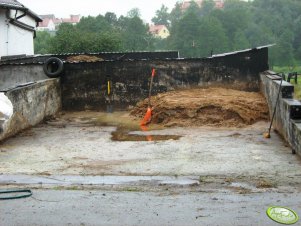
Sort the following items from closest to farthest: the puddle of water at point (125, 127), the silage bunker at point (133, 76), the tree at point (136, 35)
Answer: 1. the puddle of water at point (125, 127)
2. the silage bunker at point (133, 76)
3. the tree at point (136, 35)

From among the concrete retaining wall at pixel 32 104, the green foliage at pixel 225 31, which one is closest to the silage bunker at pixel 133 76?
the concrete retaining wall at pixel 32 104

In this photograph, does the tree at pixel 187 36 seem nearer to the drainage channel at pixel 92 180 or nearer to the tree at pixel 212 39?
the tree at pixel 212 39

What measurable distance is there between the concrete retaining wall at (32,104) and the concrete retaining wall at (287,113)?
262 inches

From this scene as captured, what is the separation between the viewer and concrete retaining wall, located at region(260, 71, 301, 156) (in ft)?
28.5

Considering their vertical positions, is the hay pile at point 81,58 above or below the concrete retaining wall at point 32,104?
above

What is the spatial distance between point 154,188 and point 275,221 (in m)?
2.05

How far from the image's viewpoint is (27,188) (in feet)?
21.6

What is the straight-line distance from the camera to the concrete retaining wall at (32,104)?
1103 centimetres

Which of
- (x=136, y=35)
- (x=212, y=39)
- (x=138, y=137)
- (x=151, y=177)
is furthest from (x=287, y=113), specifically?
(x=136, y=35)

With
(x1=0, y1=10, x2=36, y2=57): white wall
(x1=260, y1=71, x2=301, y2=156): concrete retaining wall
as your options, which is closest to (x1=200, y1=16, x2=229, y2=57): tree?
(x1=0, y1=10, x2=36, y2=57): white wall

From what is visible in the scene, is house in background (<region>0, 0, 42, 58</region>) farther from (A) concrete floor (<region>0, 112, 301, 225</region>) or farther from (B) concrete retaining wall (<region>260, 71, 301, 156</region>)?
(B) concrete retaining wall (<region>260, 71, 301, 156</region>)

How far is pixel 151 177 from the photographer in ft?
23.8

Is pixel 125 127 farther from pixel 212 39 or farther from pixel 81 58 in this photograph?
pixel 212 39

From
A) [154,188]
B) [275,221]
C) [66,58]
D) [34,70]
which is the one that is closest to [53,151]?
[154,188]
